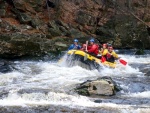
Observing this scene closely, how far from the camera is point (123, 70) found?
15.8 meters

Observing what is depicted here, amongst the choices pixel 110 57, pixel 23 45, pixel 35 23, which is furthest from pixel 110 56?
pixel 35 23

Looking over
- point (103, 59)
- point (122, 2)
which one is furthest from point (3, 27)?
point (122, 2)

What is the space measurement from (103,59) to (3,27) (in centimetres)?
780

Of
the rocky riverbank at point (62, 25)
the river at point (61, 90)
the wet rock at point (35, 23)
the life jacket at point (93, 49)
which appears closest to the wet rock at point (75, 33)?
the rocky riverbank at point (62, 25)

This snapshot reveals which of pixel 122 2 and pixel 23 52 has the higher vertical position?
pixel 122 2

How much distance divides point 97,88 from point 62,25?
13563mm

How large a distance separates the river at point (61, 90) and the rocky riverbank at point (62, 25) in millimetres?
2255

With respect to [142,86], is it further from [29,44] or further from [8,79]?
[29,44]

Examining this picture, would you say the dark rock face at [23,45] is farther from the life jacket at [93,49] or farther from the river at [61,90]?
the life jacket at [93,49]

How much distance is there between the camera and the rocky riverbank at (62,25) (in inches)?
721

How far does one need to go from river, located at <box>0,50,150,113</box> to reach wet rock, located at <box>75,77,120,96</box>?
0.26 meters

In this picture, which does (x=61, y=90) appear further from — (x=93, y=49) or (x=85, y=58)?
(x=93, y=49)

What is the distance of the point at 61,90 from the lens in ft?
34.0

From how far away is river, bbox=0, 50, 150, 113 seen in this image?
8.44 meters
